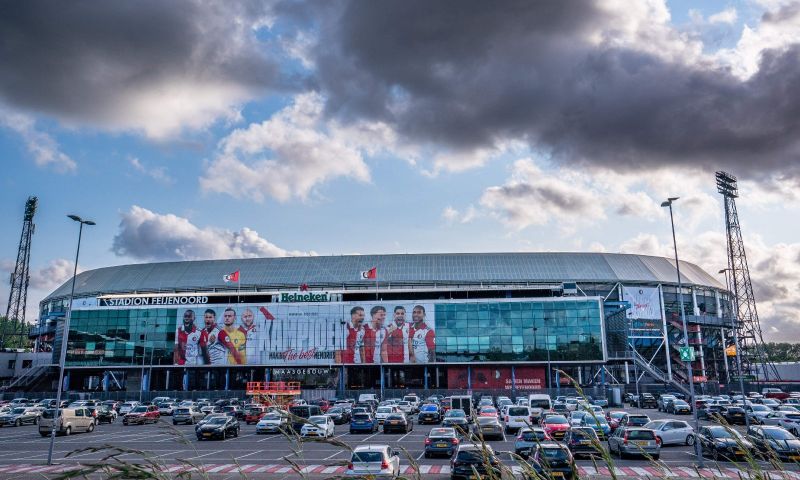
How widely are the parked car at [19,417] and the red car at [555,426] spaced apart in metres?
49.0

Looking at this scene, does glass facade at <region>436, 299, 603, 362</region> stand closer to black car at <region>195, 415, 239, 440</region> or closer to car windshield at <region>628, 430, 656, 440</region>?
black car at <region>195, 415, 239, 440</region>

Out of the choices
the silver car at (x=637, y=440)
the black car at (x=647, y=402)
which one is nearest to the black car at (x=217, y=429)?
the silver car at (x=637, y=440)

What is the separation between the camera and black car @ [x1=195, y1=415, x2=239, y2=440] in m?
40.8

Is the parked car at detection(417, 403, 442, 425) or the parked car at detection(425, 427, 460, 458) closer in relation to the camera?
the parked car at detection(425, 427, 460, 458)

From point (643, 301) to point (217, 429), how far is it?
105m

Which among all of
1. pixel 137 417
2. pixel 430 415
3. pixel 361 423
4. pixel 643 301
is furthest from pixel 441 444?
pixel 643 301

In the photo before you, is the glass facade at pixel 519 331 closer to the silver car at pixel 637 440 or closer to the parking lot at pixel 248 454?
the parking lot at pixel 248 454

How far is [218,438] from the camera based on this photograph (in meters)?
41.5

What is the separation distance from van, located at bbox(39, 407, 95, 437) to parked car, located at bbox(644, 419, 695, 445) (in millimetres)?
40806

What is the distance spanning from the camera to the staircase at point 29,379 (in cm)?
11675

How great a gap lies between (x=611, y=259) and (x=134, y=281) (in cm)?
10595

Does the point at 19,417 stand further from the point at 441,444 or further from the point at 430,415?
the point at 441,444

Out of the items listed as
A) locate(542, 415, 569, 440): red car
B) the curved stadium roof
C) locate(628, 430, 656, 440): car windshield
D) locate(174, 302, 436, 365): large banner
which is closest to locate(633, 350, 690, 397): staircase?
the curved stadium roof

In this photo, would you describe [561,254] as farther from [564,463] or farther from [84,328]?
[564,463]
